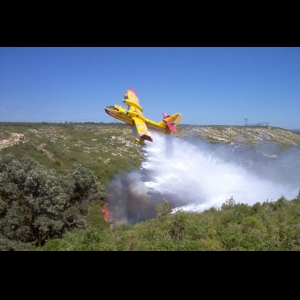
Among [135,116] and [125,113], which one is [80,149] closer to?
[125,113]

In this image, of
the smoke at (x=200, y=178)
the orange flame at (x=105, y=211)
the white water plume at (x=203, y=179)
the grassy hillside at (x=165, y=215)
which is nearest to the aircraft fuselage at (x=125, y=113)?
the smoke at (x=200, y=178)

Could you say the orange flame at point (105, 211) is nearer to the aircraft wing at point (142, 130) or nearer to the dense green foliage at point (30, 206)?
the dense green foliage at point (30, 206)

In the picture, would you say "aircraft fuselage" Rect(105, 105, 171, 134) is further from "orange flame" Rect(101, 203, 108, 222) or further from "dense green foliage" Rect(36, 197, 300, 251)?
"orange flame" Rect(101, 203, 108, 222)

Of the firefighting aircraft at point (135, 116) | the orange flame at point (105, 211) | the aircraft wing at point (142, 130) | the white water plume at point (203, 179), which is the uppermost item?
the firefighting aircraft at point (135, 116)

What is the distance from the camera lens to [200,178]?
86.7 feet

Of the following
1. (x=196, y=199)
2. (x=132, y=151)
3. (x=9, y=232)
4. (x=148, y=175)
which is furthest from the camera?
(x=132, y=151)

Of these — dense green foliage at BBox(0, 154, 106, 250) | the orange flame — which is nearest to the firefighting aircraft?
dense green foliage at BBox(0, 154, 106, 250)

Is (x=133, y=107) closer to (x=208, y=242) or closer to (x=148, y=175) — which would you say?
(x=208, y=242)

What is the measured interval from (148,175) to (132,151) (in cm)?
445

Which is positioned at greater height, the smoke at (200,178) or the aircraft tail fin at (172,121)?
the aircraft tail fin at (172,121)

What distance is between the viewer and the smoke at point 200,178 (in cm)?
1827

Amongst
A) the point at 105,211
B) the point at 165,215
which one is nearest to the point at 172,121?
the point at 165,215

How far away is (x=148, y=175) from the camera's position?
2566cm
